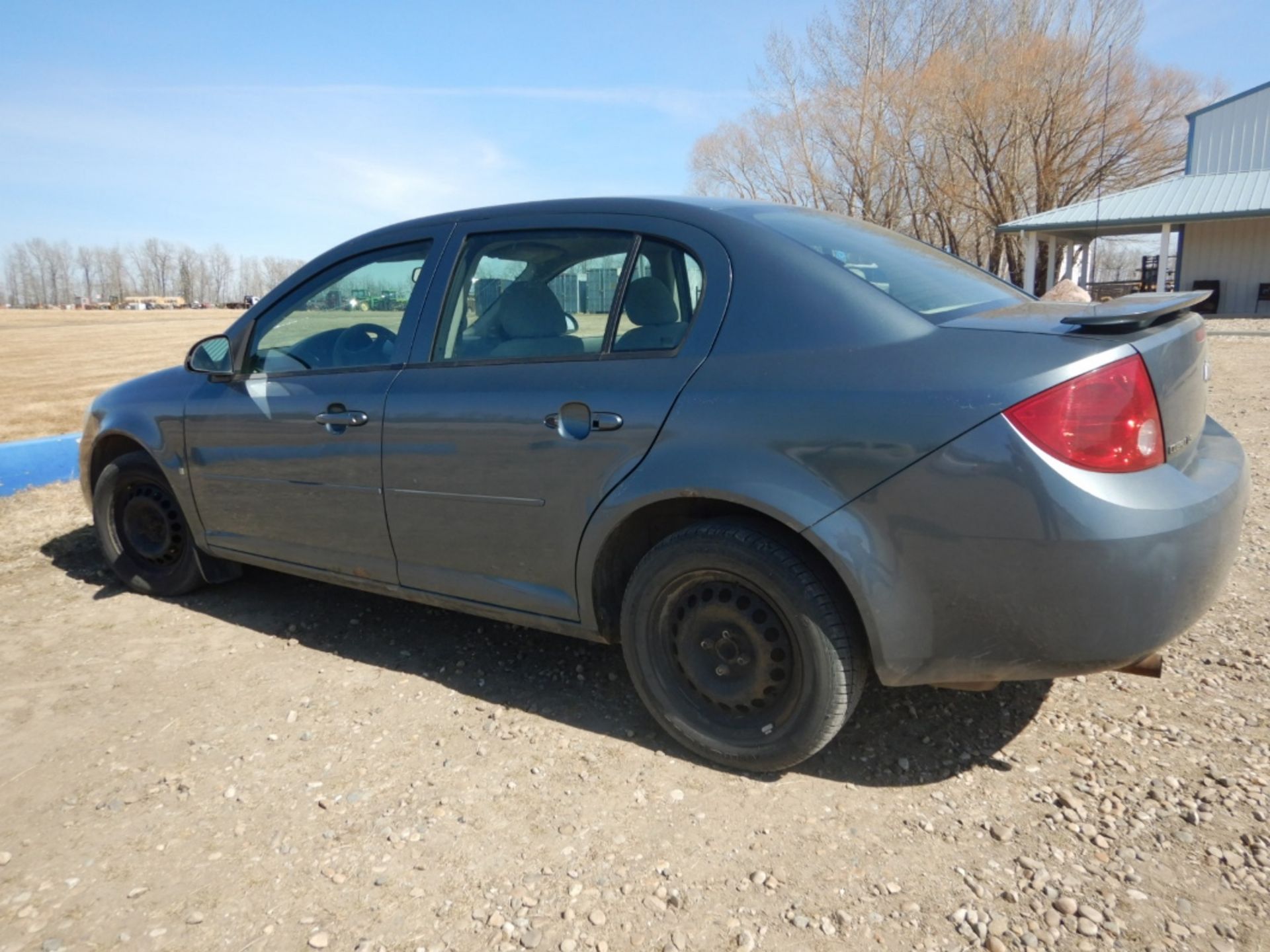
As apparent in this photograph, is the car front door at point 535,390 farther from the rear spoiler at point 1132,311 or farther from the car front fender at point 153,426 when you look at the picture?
the car front fender at point 153,426

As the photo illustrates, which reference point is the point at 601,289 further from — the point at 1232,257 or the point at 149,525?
the point at 1232,257

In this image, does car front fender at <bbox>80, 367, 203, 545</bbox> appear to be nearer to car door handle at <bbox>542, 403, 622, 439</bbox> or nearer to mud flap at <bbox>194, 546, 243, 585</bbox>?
mud flap at <bbox>194, 546, 243, 585</bbox>

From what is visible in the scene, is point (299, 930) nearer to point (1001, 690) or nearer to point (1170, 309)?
point (1001, 690)

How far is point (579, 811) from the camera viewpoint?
2.61m

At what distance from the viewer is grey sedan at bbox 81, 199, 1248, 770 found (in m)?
2.21

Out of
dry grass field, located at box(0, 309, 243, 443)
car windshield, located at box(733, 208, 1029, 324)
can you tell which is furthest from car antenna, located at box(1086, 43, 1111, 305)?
dry grass field, located at box(0, 309, 243, 443)

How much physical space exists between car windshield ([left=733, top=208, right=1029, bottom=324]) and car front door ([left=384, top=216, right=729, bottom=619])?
34cm

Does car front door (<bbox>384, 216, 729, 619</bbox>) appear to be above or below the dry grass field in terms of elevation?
above

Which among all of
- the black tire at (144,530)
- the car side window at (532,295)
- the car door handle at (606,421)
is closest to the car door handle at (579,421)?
the car door handle at (606,421)

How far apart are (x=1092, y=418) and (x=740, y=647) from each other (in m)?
1.14

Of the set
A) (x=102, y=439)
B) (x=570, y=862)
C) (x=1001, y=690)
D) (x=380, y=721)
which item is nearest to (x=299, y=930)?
(x=570, y=862)

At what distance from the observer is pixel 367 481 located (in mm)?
3373

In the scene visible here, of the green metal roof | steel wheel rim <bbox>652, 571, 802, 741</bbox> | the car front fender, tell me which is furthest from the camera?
the green metal roof

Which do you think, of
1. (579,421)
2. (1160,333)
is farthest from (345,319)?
(1160,333)
